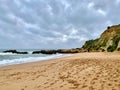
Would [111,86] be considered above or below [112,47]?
below

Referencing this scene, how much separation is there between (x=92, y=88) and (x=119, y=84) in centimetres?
115

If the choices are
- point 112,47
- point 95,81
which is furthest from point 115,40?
point 95,81

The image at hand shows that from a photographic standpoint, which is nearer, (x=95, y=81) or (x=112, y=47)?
(x=95, y=81)

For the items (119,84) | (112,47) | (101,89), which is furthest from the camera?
(112,47)

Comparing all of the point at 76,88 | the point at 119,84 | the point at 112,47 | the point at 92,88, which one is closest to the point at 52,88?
the point at 76,88

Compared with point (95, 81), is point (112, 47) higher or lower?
higher

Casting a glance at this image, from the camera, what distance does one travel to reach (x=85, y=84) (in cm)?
738

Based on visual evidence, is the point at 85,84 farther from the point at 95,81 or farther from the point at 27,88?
the point at 27,88

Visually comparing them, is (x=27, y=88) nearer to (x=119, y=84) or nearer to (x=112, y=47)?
(x=119, y=84)

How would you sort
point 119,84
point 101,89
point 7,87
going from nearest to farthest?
1. point 101,89
2. point 119,84
3. point 7,87

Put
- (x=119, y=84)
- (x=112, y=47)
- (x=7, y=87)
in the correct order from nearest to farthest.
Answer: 1. (x=119, y=84)
2. (x=7, y=87)
3. (x=112, y=47)

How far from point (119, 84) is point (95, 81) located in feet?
3.48

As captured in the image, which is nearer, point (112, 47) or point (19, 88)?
point (19, 88)

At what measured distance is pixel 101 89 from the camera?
6.58 m
